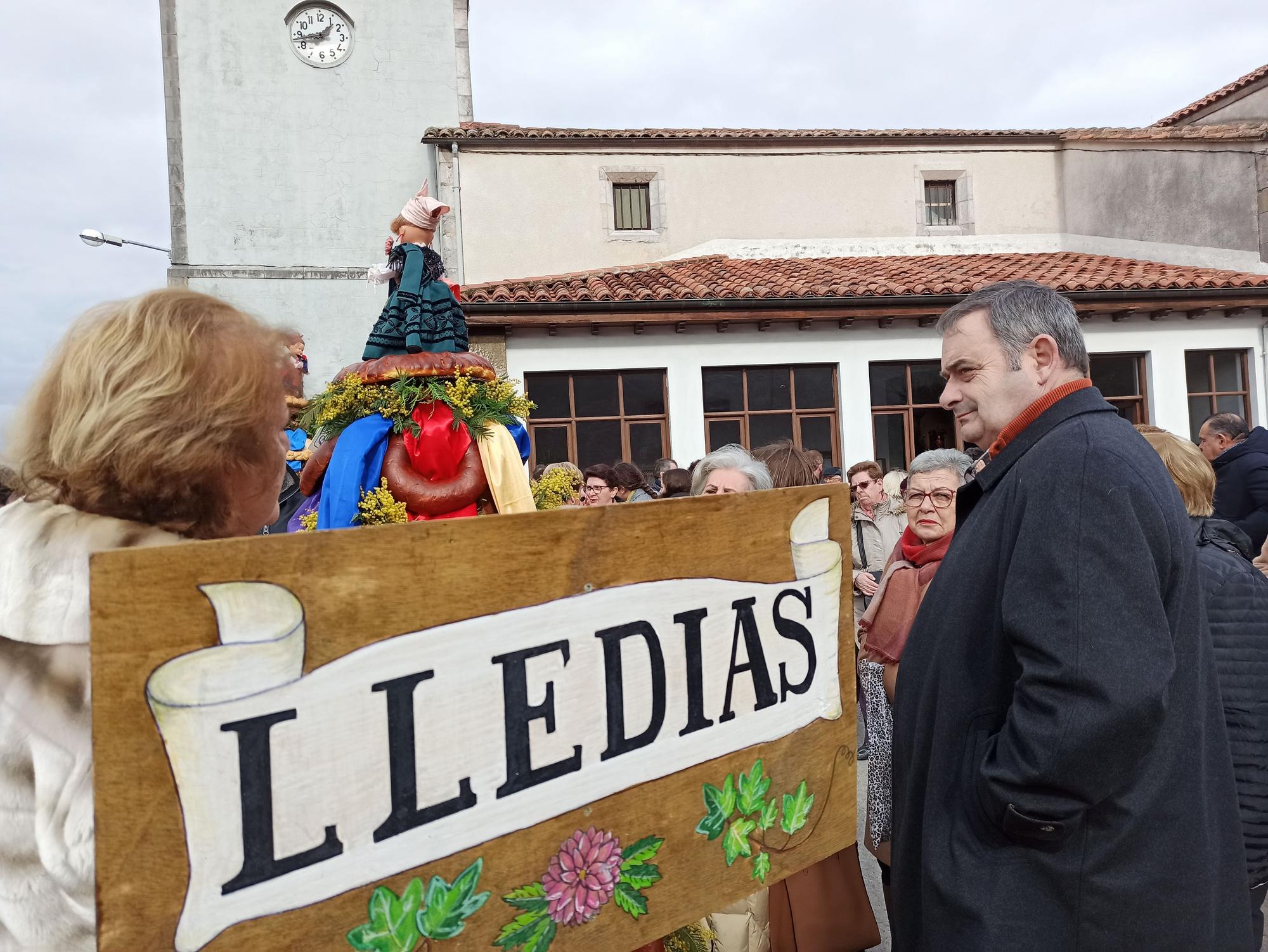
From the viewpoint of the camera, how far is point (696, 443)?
12.3 m

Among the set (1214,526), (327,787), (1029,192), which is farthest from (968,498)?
(1029,192)

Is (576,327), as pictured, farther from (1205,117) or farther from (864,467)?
(1205,117)

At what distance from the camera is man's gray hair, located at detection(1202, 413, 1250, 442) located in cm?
577

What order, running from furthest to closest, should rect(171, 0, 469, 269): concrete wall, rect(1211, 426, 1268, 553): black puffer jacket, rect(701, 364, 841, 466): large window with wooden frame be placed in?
rect(171, 0, 469, 269): concrete wall → rect(701, 364, 841, 466): large window with wooden frame → rect(1211, 426, 1268, 553): black puffer jacket

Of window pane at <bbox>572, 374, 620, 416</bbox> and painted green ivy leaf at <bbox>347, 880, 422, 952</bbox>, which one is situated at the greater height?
window pane at <bbox>572, 374, 620, 416</bbox>

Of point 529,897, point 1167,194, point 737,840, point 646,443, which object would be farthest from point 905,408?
point 529,897

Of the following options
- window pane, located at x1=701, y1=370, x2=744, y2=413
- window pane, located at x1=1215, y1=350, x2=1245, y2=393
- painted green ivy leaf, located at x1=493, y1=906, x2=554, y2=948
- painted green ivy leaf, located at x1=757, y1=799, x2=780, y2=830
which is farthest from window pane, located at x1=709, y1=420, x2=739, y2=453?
painted green ivy leaf, located at x1=493, y1=906, x2=554, y2=948

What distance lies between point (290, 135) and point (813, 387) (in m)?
9.88

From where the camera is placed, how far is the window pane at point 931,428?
13.0 m

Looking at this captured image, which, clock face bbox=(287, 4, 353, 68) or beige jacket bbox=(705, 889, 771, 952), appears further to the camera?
clock face bbox=(287, 4, 353, 68)

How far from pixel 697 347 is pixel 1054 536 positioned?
35.4 feet

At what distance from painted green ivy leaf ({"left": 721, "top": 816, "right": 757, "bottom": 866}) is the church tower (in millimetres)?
14980

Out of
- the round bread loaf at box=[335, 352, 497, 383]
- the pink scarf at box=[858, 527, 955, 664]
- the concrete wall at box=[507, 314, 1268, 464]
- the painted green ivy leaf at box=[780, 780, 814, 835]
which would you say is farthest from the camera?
the concrete wall at box=[507, 314, 1268, 464]

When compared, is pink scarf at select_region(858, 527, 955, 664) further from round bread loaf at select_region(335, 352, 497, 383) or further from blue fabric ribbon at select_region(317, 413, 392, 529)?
blue fabric ribbon at select_region(317, 413, 392, 529)
